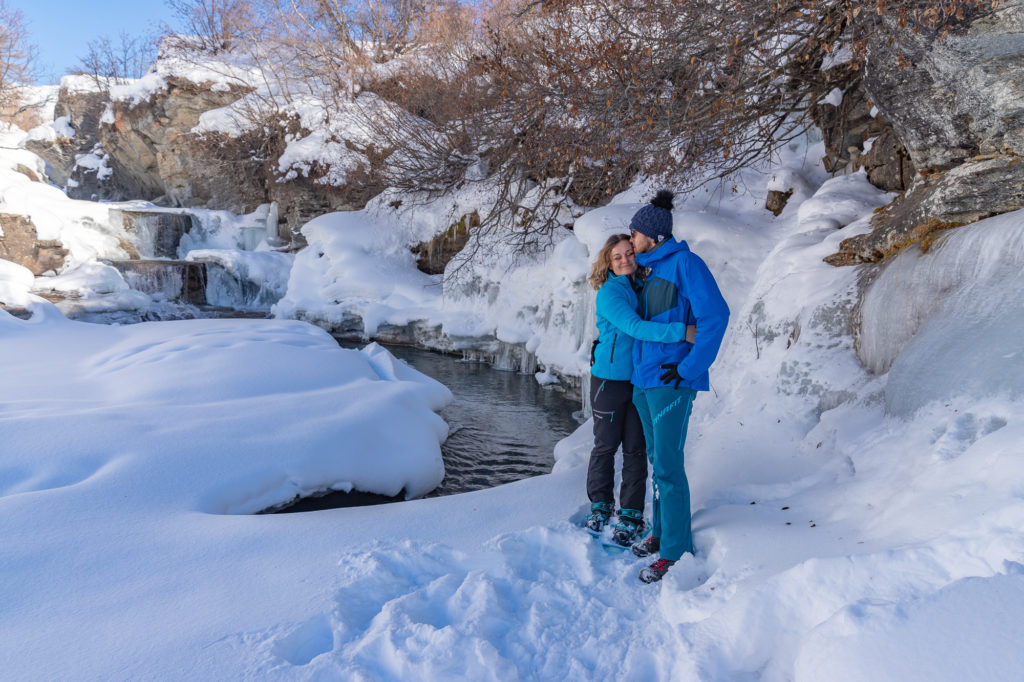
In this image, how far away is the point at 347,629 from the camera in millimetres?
2068

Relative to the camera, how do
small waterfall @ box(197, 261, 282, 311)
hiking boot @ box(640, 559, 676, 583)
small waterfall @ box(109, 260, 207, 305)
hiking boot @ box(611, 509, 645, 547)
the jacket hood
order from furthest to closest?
small waterfall @ box(197, 261, 282, 311)
small waterfall @ box(109, 260, 207, 305)
hiking boot @ box(611, 509, 645, 547)
the jacket hood
hiking boot @ box(640, 559, 676, 583)

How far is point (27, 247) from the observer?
13695 millimetres

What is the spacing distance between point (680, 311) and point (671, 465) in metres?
0.66

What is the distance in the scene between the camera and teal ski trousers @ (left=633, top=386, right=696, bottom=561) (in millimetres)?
2678

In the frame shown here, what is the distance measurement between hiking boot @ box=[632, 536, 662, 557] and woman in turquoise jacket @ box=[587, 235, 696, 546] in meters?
0.08

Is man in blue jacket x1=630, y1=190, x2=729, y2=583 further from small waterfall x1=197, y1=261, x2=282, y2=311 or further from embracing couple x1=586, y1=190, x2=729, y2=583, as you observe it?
small waterfall x1=197, y1=261, x2=282, y2=311

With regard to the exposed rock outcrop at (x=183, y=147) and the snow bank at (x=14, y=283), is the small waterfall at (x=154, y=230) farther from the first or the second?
the snow bank at (x=14, y=283)

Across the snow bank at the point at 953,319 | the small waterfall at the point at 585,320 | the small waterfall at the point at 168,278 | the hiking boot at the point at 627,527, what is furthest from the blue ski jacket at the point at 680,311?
the small waterfall at the point at 168,278

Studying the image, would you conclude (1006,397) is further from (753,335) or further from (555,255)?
(555,255)

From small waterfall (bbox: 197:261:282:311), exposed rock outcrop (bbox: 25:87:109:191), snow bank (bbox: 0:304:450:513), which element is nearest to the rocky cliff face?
snow bank (bbox: 0:304:450:513)

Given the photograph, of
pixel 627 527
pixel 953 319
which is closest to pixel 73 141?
pixel 627 527

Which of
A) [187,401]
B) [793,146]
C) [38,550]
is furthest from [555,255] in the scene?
[38,550]

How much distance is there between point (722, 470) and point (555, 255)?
6.50 meters

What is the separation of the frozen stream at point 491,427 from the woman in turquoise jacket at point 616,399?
74.5 inches
